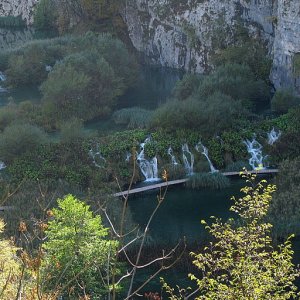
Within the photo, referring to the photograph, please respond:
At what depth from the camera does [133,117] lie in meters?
39.1

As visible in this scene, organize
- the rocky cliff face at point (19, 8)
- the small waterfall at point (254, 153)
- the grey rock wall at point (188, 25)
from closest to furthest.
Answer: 1. the small waterfall at point (254, 153)
2. the grey rock wall at point (188, 25)
3. the rocky cliff face at point (19, 8)

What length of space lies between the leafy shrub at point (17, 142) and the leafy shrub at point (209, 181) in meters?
7.80

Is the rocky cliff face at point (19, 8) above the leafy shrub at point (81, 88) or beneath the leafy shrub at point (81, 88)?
above

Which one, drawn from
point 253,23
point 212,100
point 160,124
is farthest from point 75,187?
point 253,23

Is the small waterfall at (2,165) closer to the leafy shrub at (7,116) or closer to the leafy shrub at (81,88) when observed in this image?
the leafy shrub at (7,116)

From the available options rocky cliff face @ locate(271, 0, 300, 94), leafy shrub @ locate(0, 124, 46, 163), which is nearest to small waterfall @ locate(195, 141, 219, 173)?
leafy shrub @ locate(0, 124, 46, 163)

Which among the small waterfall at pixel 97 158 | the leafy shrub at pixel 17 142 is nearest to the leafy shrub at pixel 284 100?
the small waterfall at pixel 97 158

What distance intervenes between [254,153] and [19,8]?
4581 cm

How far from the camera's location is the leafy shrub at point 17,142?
3152cm

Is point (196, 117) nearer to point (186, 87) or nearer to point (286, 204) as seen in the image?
point (186, 87)

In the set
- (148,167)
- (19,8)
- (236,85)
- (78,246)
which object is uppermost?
(19,8)

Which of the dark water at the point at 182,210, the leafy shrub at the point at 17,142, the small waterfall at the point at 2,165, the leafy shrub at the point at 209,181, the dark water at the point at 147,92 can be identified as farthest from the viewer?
the dark water at the point at 147,92

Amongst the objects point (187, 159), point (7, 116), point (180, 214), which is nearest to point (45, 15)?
point (7, 116)

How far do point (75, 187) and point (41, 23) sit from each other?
40.7 m
